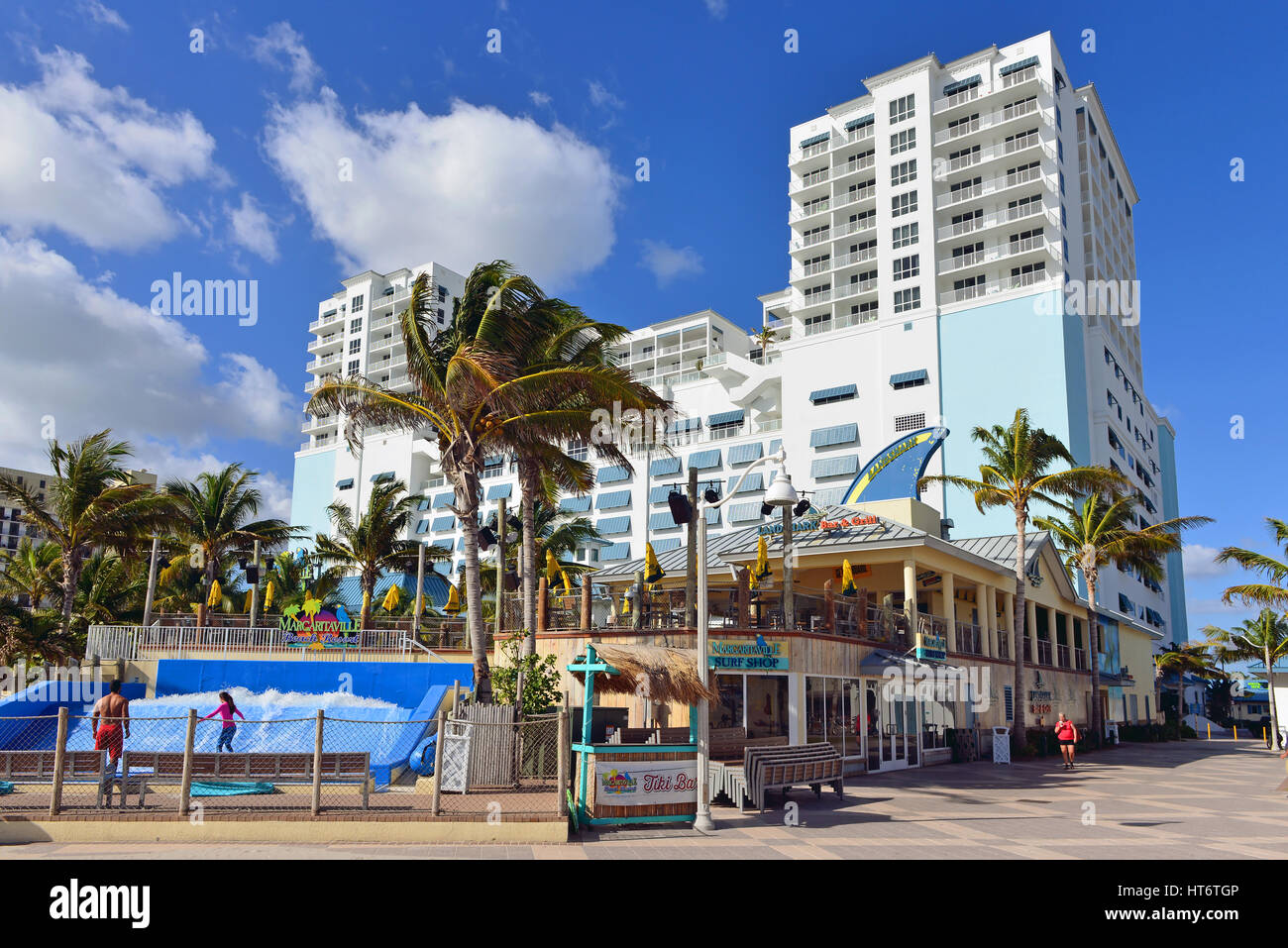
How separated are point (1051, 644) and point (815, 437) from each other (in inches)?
1062

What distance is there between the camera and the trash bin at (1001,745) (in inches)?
1096

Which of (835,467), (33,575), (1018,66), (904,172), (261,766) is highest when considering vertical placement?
(1018,66)

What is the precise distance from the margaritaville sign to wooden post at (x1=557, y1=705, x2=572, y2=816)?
756cm

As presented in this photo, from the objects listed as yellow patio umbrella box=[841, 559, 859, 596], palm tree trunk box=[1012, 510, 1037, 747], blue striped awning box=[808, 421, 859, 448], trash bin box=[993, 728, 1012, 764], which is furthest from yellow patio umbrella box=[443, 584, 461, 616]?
→ blue striped awning box=[808, 421, 859, 448]

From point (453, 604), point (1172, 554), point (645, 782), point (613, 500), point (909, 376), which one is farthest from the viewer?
point (1172, 554)

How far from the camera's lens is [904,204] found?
67.2 metres

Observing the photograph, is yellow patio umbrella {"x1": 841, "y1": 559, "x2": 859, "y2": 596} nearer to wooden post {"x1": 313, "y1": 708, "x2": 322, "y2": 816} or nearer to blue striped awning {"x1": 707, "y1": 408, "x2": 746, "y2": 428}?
wooden post {"x1": 313, "y1": 708, "x2": 322, "y2": 816}

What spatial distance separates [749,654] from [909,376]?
45.0 m

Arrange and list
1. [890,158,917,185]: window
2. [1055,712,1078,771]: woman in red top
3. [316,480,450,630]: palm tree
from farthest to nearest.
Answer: [890,158,917,185]: window
[316,480,450,630]: palm tree
[1055,712,1078,771]: woman in red top

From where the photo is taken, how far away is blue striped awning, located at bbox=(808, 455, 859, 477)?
61812mm

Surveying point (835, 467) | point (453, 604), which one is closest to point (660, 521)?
point (835, 467)

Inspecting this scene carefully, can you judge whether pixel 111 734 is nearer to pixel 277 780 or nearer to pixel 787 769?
pixel 277 780
